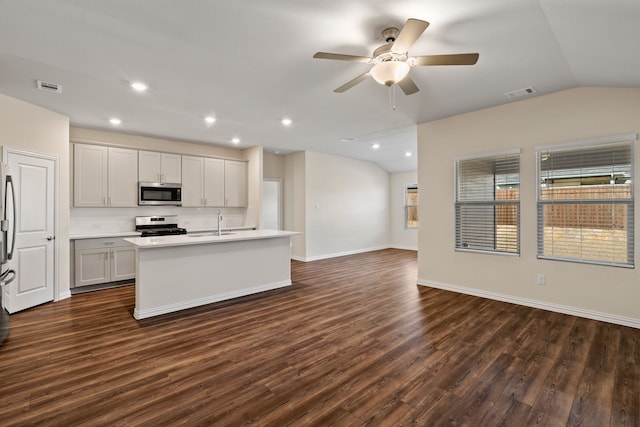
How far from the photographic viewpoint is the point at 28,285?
151 inches

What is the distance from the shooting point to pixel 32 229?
3.88m

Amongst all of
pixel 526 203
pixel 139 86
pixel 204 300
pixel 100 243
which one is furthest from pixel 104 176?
pixel 526 203

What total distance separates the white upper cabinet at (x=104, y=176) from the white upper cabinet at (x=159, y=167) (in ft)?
0.36

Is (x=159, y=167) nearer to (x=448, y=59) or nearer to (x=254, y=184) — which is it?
(x=254, y=184)

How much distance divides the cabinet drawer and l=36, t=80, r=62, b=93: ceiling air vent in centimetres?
223

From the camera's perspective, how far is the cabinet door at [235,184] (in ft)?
21.5

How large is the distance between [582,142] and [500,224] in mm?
1289

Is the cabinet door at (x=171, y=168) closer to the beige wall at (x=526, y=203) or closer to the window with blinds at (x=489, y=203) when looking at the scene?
the beige wall at (x=526, y=203)

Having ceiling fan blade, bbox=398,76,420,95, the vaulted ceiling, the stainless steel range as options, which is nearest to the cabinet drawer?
the stainless steel range

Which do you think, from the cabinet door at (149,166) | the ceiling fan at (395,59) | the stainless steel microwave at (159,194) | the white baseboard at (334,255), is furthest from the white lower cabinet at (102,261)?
the ceiling fan at (395,59)

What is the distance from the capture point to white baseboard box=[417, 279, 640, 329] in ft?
10.7

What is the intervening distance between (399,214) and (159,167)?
22.0ft

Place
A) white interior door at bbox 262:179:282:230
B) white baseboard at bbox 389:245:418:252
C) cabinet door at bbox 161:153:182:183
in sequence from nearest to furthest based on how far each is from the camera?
cabinet door at bbox 161:153:182:183 → white interior door at bbox 262:179:282:230 → white baseboard at bbox 389:245:418:252

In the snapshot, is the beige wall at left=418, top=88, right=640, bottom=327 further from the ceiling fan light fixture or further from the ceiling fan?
the ceiling fan light fixture
